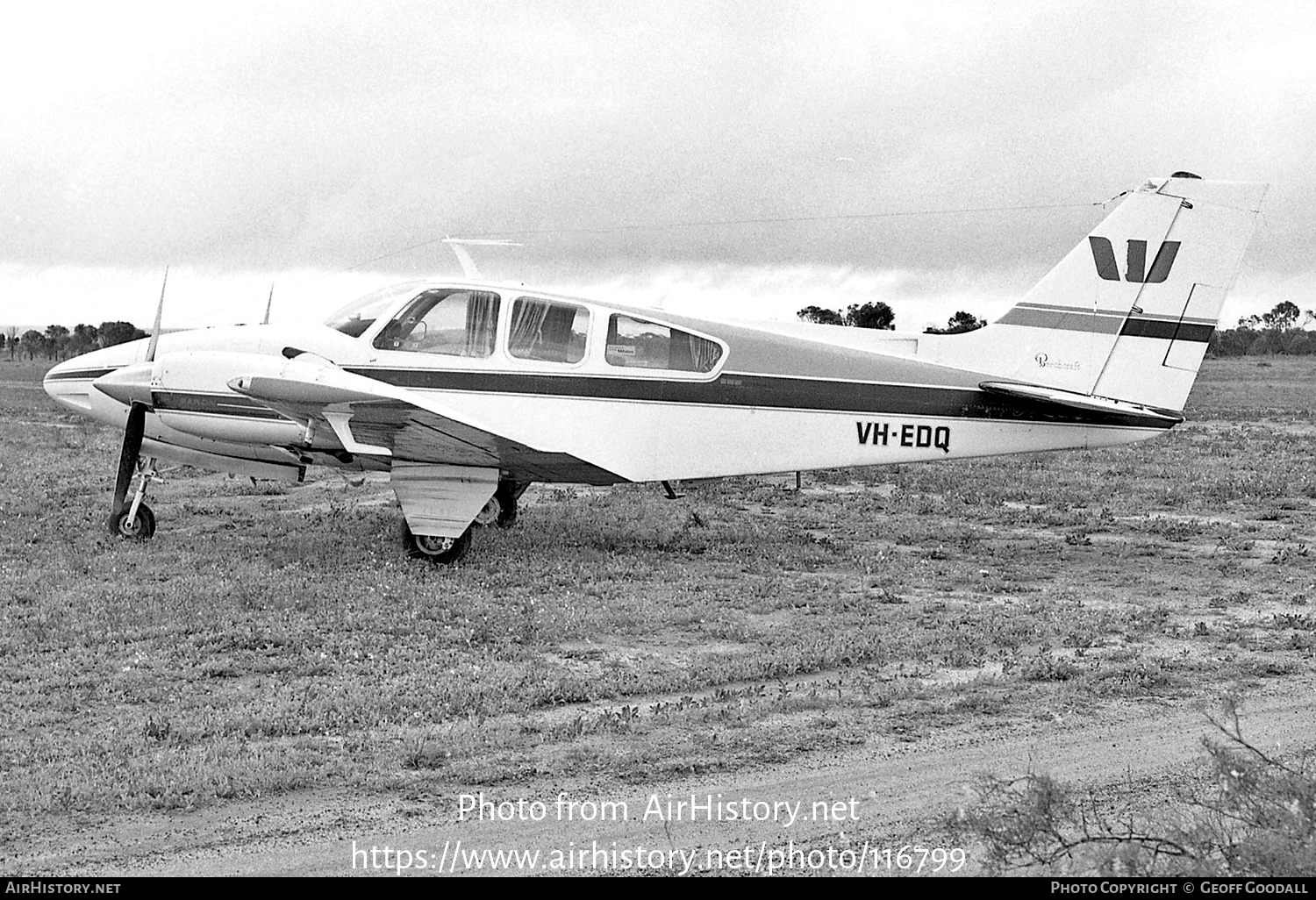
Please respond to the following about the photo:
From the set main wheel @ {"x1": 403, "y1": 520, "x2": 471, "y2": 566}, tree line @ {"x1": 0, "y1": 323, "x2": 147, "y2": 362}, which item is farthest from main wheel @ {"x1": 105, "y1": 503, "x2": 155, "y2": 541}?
tree line @ {"x1": 0, "y1": 323, "x2": 147, "y2": 362}

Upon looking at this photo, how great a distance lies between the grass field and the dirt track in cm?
19

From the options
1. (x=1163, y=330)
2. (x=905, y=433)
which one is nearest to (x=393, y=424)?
(x=905, y=433)

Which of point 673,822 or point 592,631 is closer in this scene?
point 673,822

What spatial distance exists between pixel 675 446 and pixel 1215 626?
4694mm

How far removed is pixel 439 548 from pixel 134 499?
10.3 feet

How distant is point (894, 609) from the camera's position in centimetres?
916

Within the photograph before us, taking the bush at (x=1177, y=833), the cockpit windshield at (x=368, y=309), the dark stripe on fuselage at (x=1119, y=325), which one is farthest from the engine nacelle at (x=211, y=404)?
the bush at (x=1177, y=833)

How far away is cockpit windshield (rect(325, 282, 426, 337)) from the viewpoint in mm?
11047

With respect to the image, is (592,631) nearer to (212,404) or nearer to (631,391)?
(631,391)

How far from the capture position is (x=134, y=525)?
1163cm

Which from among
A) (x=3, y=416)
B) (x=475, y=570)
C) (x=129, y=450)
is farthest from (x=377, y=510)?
(x=3, y=416)

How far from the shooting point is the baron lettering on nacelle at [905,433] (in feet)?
36.6

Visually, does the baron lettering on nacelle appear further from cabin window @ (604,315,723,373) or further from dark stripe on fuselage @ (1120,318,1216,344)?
dark stripe on fuselage @ (1120,318,1216,344)

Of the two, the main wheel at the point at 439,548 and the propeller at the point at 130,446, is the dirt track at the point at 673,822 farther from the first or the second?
the propeller at the point at 130,446
